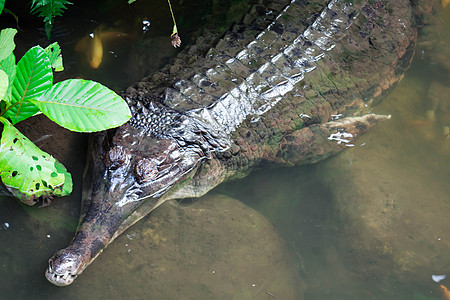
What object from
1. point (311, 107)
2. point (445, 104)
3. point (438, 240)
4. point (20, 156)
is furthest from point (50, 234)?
point (445, 104)

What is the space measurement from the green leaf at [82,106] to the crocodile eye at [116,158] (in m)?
0.55

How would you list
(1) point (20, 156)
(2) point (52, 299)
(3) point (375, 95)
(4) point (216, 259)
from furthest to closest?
(3) point (375, 95) < (4) point (216, 259) < (2) point (52, 299) < (1) point (20, 156)

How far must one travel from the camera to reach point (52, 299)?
2984 mm

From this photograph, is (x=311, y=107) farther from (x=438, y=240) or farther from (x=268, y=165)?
(x=438, y=240)

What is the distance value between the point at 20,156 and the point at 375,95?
333cm

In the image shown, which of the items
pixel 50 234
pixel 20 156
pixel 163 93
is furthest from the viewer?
pixel 163 93

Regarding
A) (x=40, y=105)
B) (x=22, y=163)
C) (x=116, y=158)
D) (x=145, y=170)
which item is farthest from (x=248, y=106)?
(x=22, y=163)

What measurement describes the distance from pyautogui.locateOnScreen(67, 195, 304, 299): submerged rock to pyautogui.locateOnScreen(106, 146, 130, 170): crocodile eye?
0.51 m

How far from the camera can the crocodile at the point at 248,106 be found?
3.22 m

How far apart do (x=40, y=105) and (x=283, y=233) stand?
2.13 meters

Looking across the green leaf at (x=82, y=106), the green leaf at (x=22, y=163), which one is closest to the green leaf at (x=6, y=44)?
the green leaf at (x=82, y=106)

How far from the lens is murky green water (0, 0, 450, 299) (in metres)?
3.17

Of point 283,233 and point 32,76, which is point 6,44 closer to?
point 32,76

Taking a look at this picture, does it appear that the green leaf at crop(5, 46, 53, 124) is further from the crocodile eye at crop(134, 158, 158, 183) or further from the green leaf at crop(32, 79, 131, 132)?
the crocodile eye at crop(134, 158, 158, 183)
